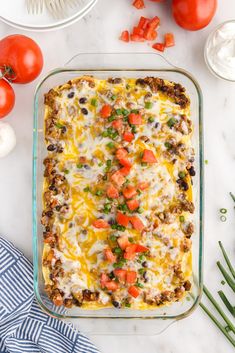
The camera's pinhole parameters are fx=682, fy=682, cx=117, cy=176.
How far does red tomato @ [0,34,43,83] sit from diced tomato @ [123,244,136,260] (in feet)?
2.95

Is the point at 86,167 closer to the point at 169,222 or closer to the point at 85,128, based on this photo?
the point at 85,128

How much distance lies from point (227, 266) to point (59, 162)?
3.11 feet

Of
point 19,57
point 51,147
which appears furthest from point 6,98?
point 51,147

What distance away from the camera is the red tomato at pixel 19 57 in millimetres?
3033

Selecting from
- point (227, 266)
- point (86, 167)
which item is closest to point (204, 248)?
point (227, 266)

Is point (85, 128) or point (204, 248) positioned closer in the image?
point (85, 128)

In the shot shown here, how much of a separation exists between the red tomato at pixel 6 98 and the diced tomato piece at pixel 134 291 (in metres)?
0.98

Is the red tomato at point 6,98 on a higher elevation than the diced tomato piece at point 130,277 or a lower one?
higher

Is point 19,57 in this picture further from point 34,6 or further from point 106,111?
point 106,111

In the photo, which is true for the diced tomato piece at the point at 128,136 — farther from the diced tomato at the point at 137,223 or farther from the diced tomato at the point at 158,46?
the diced tomato at the point at 158,46

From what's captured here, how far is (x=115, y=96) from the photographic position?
298 centimetres

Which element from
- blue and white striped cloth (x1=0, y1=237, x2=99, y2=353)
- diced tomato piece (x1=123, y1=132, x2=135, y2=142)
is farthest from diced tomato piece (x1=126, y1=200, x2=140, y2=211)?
blue and white striped cloth (x1=0, y1=237, x2=99, y2=353)

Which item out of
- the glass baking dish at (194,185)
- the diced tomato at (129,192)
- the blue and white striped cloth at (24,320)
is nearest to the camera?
the diced tomato at (129,192)

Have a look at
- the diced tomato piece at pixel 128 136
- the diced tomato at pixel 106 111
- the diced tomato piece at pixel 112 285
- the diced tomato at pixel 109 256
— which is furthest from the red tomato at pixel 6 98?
the diced tomato piece at pixel 112 285
